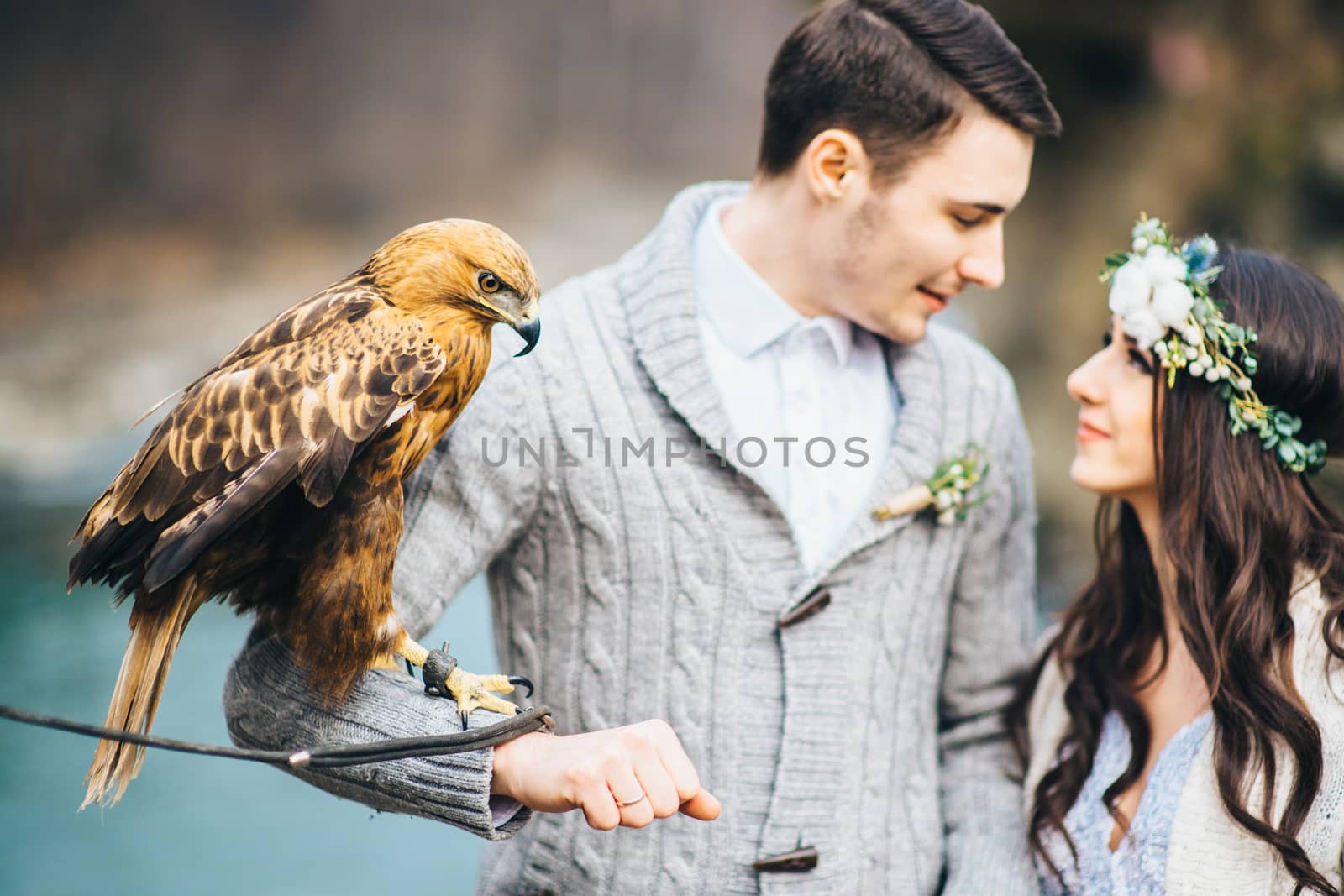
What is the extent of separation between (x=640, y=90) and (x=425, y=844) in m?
5.85

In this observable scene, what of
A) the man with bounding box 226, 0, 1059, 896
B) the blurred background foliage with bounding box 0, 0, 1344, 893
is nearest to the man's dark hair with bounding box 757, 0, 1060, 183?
the man with bounding box 226, 0, 1059, 896

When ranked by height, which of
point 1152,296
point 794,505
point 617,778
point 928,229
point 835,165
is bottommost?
point 617,778

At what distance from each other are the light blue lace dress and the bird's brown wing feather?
49.5 inches

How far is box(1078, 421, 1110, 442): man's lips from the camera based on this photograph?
1.66m

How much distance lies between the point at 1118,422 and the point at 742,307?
2.15ft

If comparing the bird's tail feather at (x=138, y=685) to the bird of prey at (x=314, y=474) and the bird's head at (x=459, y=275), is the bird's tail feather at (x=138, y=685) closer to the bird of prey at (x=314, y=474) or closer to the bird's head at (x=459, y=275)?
the bird of prey at (x=314, y=474)

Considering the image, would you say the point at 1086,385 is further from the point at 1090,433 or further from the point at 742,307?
the point at 742,307

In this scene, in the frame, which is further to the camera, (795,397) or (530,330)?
(795,397)

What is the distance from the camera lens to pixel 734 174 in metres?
8.14

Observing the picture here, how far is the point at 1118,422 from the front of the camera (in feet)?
5.34

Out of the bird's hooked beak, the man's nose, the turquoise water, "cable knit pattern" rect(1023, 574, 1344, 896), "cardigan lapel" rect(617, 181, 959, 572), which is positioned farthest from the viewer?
the turquoise water

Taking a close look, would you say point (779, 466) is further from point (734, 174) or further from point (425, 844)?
point (734, 174)

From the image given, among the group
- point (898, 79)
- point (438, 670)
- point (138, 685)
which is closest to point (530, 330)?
point (438, 670)

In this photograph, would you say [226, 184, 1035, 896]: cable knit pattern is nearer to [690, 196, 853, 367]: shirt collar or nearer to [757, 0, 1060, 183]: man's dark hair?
[690, 196, 853, 367]: shirt collar
